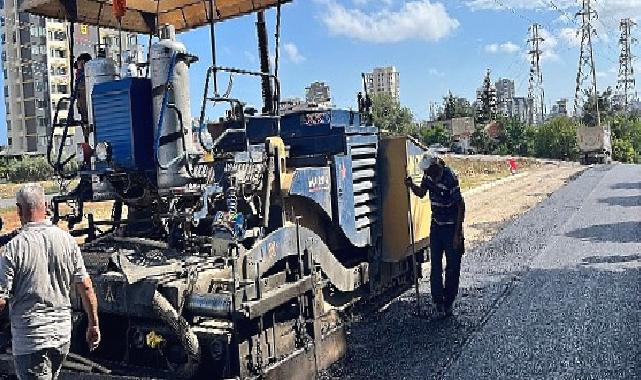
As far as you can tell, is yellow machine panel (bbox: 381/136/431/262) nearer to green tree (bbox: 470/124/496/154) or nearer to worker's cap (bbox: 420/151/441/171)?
worker's cap (bbox: 420/151/441/171)

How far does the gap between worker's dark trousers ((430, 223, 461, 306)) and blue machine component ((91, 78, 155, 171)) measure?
9.28ft

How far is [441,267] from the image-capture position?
6.34m

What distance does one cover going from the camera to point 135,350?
452 centimetres

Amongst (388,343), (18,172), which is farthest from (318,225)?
(18,172)

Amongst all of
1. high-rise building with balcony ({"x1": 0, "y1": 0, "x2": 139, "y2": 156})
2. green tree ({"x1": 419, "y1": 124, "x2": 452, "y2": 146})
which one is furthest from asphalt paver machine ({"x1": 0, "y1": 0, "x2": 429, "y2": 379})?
green tree ({"x1": 419, "y1": 124, "x2": 452, "y2": 146})

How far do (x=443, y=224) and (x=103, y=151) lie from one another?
123 inches

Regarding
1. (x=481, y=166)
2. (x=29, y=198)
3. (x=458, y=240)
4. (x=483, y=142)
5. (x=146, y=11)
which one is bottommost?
(x=481, y=166)

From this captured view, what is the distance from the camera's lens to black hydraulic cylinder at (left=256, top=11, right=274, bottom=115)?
19.5 feet

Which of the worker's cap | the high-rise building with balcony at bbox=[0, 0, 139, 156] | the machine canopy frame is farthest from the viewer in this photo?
the high-rise building with balcony at bbox=[0, 0, 139, 156]

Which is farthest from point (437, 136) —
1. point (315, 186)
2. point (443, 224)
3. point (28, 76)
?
point (315, 186)

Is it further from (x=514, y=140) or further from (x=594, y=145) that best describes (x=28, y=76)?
(x=594, y=145)

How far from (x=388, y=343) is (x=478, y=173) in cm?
2792

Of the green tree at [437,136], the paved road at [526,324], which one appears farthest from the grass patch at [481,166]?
the paved road at [526,324]

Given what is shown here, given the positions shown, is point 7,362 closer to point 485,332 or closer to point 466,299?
point 485,332
